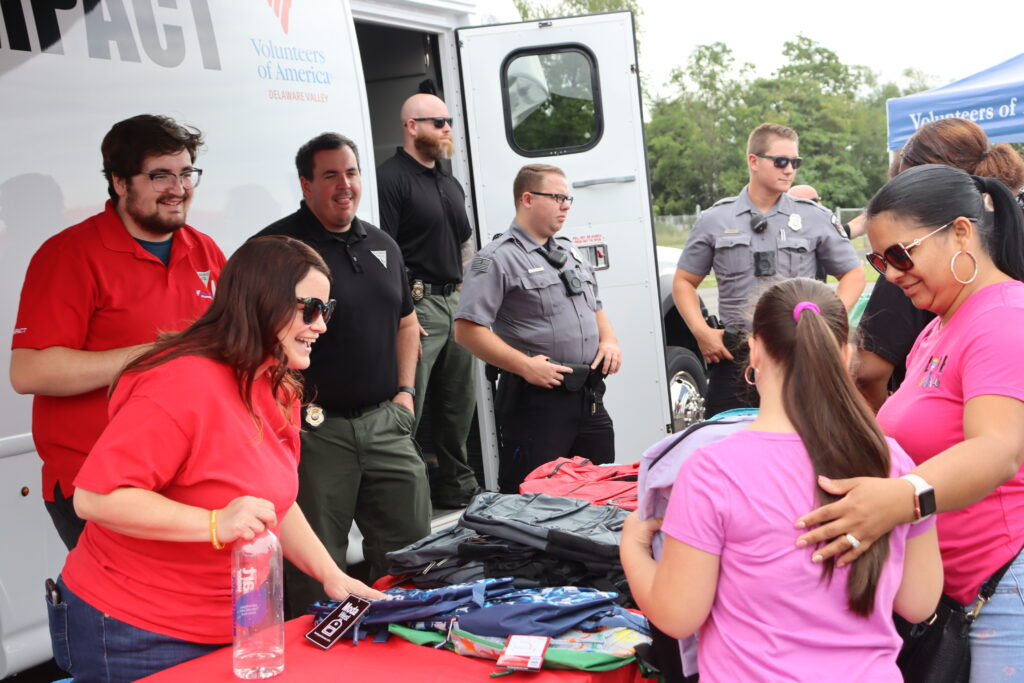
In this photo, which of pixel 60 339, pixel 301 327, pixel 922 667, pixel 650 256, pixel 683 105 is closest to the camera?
pixel 922 667

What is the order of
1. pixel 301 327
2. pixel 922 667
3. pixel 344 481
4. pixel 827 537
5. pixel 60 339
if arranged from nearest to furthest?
pixel 827 537
pixel 922 667
pixel 301 327
pixel 60 339
pixel 344 481

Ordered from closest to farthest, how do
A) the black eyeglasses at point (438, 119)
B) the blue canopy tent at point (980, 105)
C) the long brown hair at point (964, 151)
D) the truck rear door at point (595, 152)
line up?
1. the long brown hair at point (964, 151)
2. the black eyeglasses at point (438, 119)
3. the truck rear door at point (595, 152)
4. the blue canopy tent at point (980, 105)

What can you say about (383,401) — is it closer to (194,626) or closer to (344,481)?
(344,481)

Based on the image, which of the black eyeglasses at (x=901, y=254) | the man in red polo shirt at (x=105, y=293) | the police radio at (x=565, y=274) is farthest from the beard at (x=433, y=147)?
the black eyeglasses at (x=901, y=254)

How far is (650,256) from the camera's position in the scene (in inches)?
215

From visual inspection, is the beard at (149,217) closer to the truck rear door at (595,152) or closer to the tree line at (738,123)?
the truck rear door at (595,152)

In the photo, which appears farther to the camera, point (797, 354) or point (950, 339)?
point (950, 339)

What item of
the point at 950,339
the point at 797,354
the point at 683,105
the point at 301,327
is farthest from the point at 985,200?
the point at 683,105

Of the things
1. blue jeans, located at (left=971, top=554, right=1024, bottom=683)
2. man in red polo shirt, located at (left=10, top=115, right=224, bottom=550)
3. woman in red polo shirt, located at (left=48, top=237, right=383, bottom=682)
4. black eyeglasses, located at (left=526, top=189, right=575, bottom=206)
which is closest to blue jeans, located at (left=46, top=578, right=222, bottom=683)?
woman in red polo shirt, located at (left=48, top=237, right=383, bottom=682)

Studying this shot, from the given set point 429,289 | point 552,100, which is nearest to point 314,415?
point 429,289

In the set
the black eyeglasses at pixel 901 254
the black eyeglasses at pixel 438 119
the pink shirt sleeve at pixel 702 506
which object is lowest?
the pink shirt sleeve at pixel 702 506

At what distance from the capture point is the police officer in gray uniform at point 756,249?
498 centimetres

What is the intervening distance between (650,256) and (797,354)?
375 centimetres

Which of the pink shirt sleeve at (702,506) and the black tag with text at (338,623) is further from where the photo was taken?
the black tag with text at (338,623)
